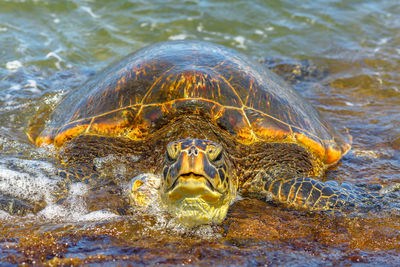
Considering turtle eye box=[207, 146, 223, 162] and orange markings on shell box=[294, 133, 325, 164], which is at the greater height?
turtle eye box=[207, 146, 223, 162]

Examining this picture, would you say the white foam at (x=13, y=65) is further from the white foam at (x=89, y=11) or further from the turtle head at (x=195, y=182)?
the turtle head at (x=195, y=182)

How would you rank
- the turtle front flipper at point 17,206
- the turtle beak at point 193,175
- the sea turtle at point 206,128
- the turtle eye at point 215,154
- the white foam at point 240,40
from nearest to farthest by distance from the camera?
the turtle beak at point 193,175, the turtle eye at point 215,154, the turtle front flipper at point 17,206, the sea turtle at point 206,128, the white foam at point 240,40

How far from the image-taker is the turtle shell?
159 inches

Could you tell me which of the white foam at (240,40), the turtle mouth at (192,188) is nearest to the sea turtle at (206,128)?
the turtle mouth at (192,188)

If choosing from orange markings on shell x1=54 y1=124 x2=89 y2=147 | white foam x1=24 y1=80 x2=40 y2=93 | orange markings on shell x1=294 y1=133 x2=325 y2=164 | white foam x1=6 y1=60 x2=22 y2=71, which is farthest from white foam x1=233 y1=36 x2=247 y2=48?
orange markings on shell x1=54 y1=124 x2=89 y2=147

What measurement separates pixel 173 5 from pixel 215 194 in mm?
8633

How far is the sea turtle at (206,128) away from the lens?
3945mm

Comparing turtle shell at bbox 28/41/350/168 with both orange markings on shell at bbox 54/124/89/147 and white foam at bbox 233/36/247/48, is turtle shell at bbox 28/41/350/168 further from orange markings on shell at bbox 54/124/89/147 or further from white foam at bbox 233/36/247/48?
white foam at bbox 233/36/247/48

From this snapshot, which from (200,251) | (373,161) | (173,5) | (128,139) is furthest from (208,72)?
(173,5)

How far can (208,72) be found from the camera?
4.26 m

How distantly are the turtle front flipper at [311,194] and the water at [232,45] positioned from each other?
0.46ft

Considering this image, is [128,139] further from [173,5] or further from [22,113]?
[173,5]

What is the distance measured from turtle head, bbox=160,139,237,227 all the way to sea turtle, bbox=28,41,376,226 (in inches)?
18.7

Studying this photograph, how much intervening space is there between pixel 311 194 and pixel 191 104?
147 centimetres
